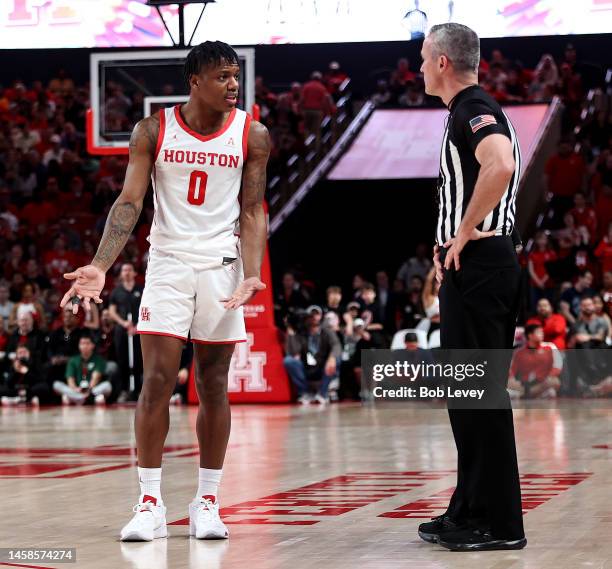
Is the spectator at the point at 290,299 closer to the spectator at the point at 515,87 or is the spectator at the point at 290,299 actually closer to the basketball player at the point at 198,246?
the spectator at the point at 515,87

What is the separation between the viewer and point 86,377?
57.8 ft

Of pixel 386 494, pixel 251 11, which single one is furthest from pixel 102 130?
pixel 386 494

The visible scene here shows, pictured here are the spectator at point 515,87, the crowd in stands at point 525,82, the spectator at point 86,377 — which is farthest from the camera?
the spectator at point 515,87

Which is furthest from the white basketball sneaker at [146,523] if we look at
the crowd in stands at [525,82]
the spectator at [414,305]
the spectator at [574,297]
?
the crowd in stands at [525,82]

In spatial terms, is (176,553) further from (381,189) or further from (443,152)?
(381,189)

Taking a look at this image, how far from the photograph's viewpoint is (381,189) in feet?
79.7

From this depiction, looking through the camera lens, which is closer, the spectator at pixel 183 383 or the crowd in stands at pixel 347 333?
the crowd in stands at pixel 347 333

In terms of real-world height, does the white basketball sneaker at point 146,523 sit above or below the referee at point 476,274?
below

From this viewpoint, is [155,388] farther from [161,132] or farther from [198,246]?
[161,132]

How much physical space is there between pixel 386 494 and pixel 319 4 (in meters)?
10.3

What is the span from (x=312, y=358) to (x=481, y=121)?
12220 millimetres

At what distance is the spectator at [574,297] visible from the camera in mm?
17656

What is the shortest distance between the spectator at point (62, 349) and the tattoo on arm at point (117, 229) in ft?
39.5

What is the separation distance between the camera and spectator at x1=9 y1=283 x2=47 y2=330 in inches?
744
